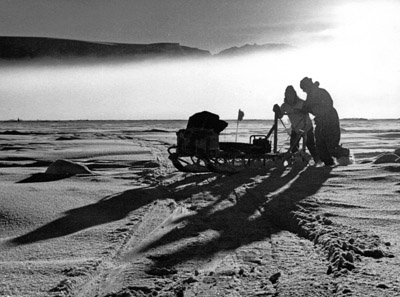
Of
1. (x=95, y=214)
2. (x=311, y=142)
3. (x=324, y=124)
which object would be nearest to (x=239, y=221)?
(x=95, y=214)

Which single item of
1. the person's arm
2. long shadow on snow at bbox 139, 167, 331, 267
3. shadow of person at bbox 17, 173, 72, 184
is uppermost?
the person's arm

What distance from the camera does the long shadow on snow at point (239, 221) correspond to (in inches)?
141

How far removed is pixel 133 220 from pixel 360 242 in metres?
2.08

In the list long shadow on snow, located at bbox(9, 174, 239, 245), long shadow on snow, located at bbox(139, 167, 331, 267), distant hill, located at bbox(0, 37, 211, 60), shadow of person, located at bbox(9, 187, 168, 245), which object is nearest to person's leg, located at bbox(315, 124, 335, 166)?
long shadow on snow, located at bbox(139, 167, 331, 267)

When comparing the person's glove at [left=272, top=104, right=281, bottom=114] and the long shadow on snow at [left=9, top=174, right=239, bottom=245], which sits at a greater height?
the person's glove at [left=272, top=104, right=281, bottom=114]

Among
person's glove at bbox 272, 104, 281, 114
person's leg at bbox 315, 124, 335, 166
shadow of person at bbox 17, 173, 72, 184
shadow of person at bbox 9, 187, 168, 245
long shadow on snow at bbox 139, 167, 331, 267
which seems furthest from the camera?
person's glove at bbox 272, 104, 281, 114

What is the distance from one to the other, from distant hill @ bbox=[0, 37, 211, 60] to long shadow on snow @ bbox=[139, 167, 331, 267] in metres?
109

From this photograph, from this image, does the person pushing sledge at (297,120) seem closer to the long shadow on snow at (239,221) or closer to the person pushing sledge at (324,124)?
the person pushing sledge at (324,124)

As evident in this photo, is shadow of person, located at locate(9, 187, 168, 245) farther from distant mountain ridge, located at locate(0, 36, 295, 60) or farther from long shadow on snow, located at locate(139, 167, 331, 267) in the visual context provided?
distant mountain ridge, located at locate(0, 36, 295, 60)

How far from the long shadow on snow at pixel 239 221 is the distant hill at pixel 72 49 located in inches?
4310

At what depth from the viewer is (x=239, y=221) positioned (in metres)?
4.60

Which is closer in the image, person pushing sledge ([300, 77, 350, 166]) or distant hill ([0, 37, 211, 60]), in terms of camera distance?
person pushing sledge ([300, 77, 350, 166])

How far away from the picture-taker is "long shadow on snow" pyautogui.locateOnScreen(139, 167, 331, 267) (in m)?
3.59

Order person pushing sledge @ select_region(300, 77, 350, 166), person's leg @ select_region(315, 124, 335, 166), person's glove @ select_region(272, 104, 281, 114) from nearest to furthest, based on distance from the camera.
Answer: person's leg @ select_region(315, 124, 335, 166), person pushing sledge @ select_region(300, 77, 350, 166), person's glove @ select_region(272, 104, 281, 114)
